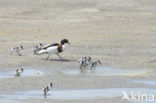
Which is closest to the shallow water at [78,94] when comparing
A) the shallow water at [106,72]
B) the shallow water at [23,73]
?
the shallow water at [23,73]

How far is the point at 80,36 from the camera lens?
30906mm

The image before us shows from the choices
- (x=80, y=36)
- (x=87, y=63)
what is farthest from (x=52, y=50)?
(x=80, y=36)

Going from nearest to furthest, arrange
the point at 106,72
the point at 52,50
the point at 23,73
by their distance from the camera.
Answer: the point at 23,73, the point at 106,72, the point at 52,50

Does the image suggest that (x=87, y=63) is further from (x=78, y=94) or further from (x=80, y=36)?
(x=80, y=36)

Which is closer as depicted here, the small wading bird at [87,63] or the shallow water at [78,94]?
the shallow water at [78,94]

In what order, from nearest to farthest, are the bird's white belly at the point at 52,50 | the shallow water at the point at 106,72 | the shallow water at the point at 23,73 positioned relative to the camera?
the shallow water at the point at 23,73
the shallow water at the point at 106,72
the bird's white belly at the point at 52,50

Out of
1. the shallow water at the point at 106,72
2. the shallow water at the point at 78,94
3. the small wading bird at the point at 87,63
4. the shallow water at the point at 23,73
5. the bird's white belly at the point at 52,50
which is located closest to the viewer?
the shallow water at the point at 78,94

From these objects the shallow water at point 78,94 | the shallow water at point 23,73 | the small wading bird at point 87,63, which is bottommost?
the shallow water at point 78,94

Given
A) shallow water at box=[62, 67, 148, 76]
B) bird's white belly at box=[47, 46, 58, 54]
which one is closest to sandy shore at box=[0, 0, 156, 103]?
bird's white belly at box=[47, 46, 58, 54]

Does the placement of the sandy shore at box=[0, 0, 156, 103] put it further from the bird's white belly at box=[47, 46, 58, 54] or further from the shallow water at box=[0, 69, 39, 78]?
the shallow water at box=[0, 69, 39, 78]

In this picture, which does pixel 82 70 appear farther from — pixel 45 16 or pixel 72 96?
pixel 45 16

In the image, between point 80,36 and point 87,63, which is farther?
point 80,36

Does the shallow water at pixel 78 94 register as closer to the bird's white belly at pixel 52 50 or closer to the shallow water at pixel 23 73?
the shallow water at pixel 23 73

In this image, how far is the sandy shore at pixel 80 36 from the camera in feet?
67.5
